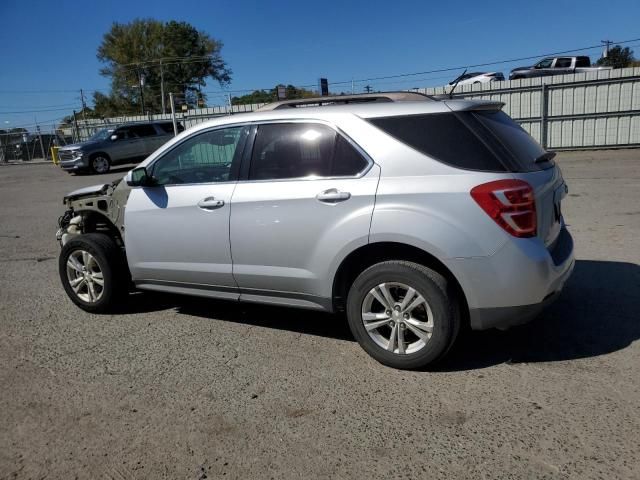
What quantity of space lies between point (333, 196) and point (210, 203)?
1087 millimetres

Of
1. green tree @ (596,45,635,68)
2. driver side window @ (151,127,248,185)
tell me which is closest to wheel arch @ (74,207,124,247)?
driver side window @ (151,127,248,185)

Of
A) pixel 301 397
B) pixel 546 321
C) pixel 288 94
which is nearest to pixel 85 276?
pixel 301 397

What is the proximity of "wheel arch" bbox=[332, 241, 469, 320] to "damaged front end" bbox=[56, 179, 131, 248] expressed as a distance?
7.44ft

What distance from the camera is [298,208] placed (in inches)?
150

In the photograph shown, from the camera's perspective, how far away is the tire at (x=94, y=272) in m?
4.91

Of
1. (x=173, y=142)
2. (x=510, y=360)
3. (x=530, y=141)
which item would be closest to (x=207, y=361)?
(x=173, y=142)

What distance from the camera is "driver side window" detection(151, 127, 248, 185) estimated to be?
427cm

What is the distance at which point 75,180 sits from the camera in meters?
19.5

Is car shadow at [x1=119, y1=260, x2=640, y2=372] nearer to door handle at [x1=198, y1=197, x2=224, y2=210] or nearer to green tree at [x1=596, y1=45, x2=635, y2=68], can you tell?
door handle at [x1=198, y1=197, x2=224, y2=210]

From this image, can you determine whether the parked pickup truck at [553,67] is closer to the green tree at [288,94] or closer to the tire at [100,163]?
the green tree at [288,94]

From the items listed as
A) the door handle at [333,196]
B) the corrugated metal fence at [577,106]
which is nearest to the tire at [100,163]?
the corrugated metal fence at [577,106]

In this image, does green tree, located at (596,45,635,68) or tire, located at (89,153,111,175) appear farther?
green tree, located at (596,45,635,68)

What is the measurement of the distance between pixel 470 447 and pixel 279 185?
2162 millimetres

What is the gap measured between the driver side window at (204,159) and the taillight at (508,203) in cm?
193
